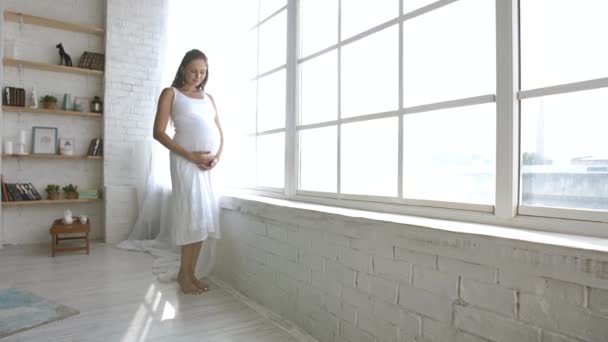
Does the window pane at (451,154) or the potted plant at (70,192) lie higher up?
the window pane at (451,154)

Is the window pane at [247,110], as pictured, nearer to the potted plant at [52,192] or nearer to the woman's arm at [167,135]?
the woman's arm at [167,135]

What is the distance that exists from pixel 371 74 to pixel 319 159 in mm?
629

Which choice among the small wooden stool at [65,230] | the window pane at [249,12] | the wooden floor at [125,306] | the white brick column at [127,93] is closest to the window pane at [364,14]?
the window pane at [249,12]

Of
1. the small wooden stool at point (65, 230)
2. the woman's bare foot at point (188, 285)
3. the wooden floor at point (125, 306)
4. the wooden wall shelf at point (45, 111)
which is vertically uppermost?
the wooden wall shelf at point (45, 111)

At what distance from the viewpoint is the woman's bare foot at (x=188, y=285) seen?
2.66 m

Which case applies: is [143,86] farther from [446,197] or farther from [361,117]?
[446,197]

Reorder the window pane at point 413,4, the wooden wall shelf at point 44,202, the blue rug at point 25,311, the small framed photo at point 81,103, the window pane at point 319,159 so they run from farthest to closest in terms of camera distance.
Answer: the small framed photo at point 81,103
the wooden wall shelf at point 44,202
the window pane at point 319,159
the blue rug at point 25,311
the window pane at point 413,4

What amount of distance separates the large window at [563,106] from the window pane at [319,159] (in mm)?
1093

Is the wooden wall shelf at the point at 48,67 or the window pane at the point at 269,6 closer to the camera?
the window pane at the point at 269,6

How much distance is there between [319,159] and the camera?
7.94 feet

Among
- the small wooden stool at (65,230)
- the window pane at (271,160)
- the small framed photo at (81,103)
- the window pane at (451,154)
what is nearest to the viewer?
the window pane at (451,154)

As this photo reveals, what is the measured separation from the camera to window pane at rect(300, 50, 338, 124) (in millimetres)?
2330

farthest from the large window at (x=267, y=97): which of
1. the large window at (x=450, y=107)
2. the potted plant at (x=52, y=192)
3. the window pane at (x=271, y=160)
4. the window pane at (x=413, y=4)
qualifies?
the potted plant at (x=52, y=192)

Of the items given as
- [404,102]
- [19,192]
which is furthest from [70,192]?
[404,102]
